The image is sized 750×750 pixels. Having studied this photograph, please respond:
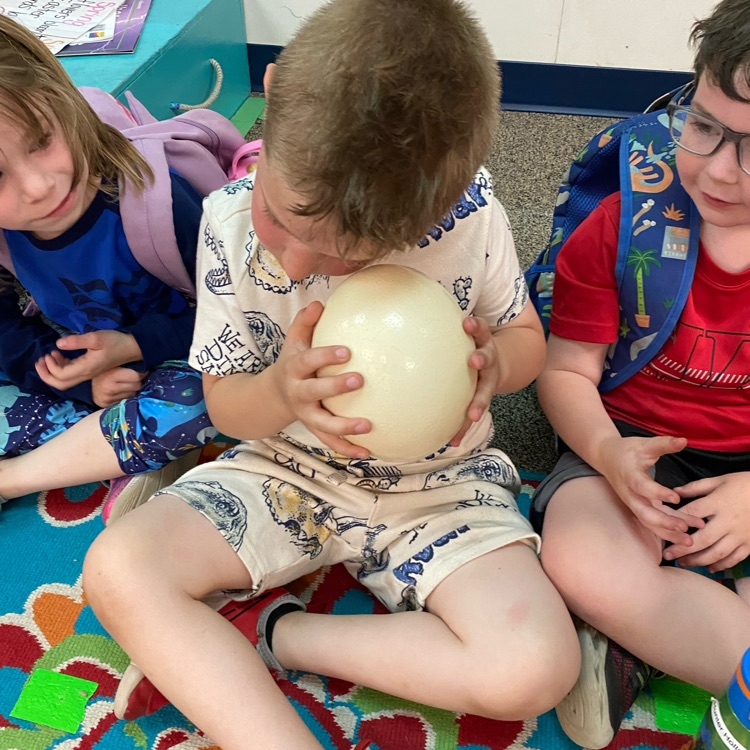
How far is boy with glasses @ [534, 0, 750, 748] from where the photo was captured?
755 mm

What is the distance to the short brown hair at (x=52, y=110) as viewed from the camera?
837mm

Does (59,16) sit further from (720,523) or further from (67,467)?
(720,523)

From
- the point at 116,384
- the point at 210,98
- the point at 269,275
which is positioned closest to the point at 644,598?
the point at 269,275

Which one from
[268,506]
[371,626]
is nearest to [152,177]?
[268,506]

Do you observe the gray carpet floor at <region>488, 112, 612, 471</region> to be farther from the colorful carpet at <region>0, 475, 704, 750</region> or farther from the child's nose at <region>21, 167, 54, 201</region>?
the child's nose at <region>21, 167, 54, 201</region>

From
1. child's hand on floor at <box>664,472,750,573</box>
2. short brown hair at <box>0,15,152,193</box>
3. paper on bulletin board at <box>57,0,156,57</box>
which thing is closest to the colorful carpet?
child's hand on floor at <box>664,472,750,573</box>

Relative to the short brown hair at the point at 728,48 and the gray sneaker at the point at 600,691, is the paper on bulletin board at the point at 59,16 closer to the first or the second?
the short brown hair at the point at 728,48

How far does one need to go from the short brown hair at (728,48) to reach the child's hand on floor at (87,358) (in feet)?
2.44

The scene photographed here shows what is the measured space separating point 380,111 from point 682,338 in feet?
1.63

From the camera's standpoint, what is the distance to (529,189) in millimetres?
1660

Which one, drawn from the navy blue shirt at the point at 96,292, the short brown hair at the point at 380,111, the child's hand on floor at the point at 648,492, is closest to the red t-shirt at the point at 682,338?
the child's hand on floor at the point at 648,492

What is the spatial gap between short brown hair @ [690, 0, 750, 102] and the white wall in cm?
118

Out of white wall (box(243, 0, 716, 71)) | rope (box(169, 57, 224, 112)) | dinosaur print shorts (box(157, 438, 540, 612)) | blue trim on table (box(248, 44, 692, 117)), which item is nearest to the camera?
dinosaur print shorts (box(157, 438, 540, 612))

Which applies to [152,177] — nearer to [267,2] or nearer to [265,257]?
[265,257]
